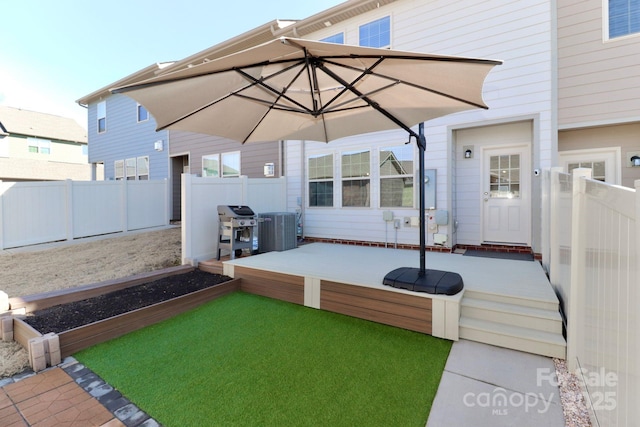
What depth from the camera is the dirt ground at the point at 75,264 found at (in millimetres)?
3798

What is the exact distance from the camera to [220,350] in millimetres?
2709

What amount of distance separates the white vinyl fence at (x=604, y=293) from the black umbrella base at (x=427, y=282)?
2.99 ft

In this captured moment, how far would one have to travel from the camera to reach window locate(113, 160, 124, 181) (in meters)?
11.7

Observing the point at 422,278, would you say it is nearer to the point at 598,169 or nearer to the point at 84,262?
the point at 598,169

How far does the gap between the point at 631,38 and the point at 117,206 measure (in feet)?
36.6

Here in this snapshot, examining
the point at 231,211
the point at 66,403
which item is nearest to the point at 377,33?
the point at 231,211

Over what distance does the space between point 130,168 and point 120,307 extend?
32.7 feet

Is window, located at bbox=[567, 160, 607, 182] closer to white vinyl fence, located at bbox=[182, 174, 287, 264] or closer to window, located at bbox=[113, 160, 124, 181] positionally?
white vinyl fence, located at bbox=[182, 174, 287, 264]

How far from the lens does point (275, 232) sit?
5.71 m

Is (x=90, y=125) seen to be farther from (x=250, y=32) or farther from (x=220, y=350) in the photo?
(x=220, y=350)

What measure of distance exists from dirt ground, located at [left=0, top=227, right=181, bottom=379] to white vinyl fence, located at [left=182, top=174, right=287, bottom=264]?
0.66 meters

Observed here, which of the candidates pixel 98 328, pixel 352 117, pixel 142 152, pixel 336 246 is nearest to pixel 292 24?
pixel 352 117

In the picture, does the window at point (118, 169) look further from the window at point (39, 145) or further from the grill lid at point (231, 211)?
the window at point (39, 145)

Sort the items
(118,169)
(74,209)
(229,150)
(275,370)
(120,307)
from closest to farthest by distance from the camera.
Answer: (275,370) → (120,307) → (74,209) → (229,150) → (118,169)
